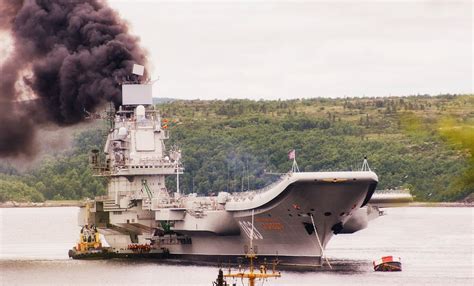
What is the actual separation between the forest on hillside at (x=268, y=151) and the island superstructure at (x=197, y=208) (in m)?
3.03

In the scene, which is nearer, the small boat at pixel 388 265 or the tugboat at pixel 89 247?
the small boat at pixel 388 265

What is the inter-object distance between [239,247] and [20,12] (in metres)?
22.1

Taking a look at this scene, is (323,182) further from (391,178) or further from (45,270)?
(391,178)

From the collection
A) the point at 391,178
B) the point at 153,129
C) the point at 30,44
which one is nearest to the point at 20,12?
the point at 30,44

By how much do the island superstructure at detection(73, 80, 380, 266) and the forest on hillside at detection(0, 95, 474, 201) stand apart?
303 centimetres

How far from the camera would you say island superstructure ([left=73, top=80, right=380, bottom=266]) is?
59.7 m

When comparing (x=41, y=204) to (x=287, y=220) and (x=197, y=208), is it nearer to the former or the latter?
(x=197, y=208)

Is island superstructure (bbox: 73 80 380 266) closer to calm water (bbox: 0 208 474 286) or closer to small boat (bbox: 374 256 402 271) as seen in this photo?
calm water (bbox: 0 208 474 286)

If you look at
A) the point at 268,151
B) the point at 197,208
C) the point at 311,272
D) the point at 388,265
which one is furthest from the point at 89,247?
the point at 268,151

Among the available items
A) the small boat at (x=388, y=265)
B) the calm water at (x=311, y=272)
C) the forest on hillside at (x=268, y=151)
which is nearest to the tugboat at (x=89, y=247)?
the calm water at (x=311, y=272)

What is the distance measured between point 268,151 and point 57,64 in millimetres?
56652

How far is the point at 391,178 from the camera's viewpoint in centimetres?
8594

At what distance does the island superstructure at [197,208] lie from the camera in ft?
196

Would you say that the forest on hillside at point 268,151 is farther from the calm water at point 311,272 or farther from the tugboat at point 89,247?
the tugboat at point 89,247
